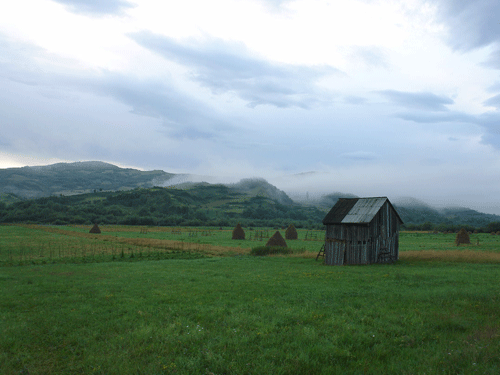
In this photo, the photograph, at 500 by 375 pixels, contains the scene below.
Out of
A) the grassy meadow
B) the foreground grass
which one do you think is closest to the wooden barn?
the grassy meadow

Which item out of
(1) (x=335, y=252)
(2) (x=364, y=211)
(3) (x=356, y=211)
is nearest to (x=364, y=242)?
(1) (x=335, y=252)

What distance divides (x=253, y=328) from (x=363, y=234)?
74.1 ft

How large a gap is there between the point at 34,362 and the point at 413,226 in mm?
143909

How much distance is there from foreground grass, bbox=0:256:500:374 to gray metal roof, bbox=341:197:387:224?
12.3 meters

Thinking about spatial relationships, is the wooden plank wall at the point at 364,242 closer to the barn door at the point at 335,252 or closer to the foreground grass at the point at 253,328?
the barn door at the point at 335,252

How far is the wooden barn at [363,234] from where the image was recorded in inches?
1193

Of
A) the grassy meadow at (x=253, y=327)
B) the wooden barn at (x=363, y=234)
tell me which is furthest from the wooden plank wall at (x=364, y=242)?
the grassy meadow at (x=253, y=327)

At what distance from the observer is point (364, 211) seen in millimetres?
31438

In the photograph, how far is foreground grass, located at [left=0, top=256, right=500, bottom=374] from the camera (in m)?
8.02

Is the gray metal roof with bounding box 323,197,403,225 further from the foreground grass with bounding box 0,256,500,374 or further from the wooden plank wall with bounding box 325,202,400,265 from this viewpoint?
the foreground grass with bounding box 0,256,500,374

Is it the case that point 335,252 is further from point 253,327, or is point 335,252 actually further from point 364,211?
point 253,327

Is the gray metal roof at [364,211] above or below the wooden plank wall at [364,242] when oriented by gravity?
above

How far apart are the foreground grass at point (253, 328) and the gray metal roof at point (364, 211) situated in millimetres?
12331

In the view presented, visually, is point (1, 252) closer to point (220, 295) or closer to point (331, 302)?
point (220, 295)
